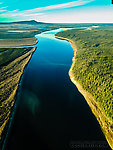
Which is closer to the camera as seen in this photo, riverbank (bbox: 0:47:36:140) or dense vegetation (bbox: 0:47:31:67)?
riverbank (bbox: 0:47:36:140)

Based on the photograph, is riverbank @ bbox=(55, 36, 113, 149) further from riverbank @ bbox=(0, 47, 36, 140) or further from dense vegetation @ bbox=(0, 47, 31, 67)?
dense vegetation @ bbox=(0, 47, 31, 67)

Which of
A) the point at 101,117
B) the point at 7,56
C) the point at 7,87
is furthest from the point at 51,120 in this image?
the point at 7,56

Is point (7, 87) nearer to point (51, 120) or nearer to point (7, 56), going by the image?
point (51, 120)

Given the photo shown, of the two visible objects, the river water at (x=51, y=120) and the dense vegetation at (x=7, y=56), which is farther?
the dense vegetation at (x=7, y=56)

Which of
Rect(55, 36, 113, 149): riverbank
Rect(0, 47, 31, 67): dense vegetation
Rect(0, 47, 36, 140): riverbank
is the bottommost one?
Rect(55, 36, 113, 149): riverbank

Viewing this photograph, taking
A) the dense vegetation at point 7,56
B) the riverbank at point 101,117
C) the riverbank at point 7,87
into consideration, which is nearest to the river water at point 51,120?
the riverbank at point 101,117

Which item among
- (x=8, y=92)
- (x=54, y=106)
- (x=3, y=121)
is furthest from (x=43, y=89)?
(x=3, y=121)

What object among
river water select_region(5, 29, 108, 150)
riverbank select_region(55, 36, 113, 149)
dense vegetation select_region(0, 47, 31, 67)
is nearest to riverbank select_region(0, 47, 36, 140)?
river water select_region(5, 29, 108, 150)

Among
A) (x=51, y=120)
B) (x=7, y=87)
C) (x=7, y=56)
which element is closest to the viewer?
(x=51, y=120)

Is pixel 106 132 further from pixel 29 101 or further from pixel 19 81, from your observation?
pixel 19 81

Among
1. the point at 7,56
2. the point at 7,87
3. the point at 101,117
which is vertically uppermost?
the point at 7,56

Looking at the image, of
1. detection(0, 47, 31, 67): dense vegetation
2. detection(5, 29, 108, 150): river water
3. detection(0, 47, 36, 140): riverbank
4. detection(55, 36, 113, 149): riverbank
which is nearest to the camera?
detection(5, 29, 108, 150): river water

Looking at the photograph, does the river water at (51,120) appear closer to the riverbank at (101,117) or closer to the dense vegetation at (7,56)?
the riverbank at (101,117)
